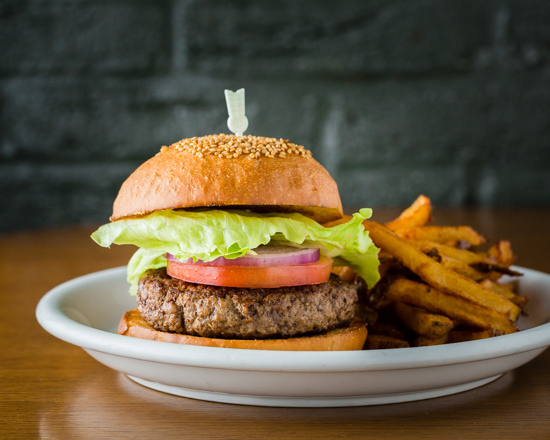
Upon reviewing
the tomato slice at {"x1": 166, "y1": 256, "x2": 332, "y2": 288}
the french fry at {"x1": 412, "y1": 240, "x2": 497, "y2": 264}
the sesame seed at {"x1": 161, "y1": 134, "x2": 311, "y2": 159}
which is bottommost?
the french fry at {"x1": 412, "y1": 240, "x2": 497, "y2": 264}

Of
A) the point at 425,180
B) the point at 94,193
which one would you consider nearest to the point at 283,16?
the point at 425,180

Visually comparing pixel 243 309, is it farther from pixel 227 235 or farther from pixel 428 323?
pixel 428 323

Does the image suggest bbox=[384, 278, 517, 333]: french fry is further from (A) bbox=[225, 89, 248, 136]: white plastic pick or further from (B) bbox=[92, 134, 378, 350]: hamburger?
(A) bbox=[225, 89, 248, 136]: white plastic pick

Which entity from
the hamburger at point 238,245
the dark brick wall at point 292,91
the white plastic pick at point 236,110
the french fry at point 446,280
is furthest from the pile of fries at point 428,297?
the dark brick wall at point 292,91

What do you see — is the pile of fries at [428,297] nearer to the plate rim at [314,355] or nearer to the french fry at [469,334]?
the french fry at [469,334]

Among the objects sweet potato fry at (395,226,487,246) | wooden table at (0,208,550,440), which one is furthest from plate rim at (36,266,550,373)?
sweet potato fry at (395,226,487,246)

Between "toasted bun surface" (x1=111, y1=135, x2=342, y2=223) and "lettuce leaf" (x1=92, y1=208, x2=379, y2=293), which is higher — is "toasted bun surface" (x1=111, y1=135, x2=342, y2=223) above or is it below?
above

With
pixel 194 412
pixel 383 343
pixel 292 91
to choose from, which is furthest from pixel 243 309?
pixel 292 91
